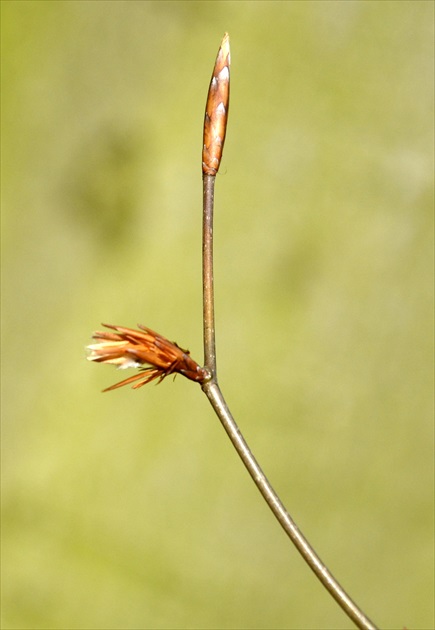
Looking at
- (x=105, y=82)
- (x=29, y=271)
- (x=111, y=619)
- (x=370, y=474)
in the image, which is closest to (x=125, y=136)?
(x=105, y=82)

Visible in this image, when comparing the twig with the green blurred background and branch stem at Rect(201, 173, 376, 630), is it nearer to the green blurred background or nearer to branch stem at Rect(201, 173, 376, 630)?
branch stem at Rect(201, 173, 376, 630)

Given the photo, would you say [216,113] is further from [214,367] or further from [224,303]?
[224,303]

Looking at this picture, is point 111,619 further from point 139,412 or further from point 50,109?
point 50,109

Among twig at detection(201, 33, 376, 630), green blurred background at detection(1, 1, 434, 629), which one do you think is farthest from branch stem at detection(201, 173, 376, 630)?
green blurred background at detection(1, 1, 434, 629)

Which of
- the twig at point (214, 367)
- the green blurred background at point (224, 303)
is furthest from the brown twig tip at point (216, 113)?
the green blurred background at point (224, 303)

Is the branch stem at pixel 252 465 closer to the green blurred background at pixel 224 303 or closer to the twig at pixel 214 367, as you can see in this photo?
the twig at pixel 214 367

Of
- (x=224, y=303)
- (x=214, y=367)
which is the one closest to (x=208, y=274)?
(x=214, y=367)
